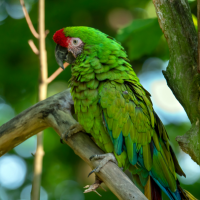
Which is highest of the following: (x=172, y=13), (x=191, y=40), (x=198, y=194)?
(x=172, y=13)

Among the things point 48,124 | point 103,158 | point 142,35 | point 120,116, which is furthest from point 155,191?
point 142,35

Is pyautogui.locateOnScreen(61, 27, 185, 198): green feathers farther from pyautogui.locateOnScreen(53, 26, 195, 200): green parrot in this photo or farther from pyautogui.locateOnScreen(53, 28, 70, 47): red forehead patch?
pyautogui.locateOnScreen(53, 28, 70, 47): red forehead patch

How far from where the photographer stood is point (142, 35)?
7.90ft

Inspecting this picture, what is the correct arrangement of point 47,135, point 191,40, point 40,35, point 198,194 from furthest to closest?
point 47,135, point 198,194, point 40,35, point 191,40

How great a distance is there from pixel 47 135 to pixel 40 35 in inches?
104

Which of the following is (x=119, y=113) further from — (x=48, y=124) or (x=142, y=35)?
(x=142, y=35)

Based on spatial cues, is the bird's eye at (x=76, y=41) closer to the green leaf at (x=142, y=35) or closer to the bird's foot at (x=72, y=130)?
the green leaf at (x=142, y=35)

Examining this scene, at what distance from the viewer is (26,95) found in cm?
466

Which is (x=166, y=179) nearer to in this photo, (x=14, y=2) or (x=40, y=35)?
(x=40, y=35)

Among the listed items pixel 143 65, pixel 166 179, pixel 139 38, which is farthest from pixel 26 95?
pixel 166 179

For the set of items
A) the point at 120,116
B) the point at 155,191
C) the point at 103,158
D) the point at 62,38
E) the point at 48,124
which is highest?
the point at 62,38

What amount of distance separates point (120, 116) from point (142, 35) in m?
0.94

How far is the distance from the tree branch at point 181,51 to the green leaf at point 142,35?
26.3 inches

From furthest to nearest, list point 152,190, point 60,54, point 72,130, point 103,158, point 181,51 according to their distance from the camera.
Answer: point 60,54 < point 152,190 < point 72,130 < point 103,158 < point 181,51
